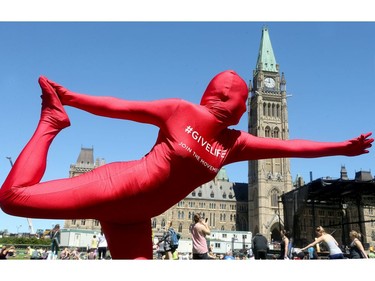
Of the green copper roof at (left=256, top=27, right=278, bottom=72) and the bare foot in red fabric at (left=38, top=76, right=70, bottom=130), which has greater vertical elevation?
the green copper roof at (left=256, top=27, right=278, bottom=72)

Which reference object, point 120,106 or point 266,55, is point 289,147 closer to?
point 120,106

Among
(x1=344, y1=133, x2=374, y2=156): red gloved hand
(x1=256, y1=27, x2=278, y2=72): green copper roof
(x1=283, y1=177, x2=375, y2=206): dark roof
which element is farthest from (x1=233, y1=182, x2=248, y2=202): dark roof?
(x1=344, y1=133, x2=374, y2=156): red gloved hand

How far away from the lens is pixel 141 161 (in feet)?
9.04

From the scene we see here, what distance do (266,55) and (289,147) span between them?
86.7m

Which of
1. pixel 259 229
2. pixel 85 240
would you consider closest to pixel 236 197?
pixel 259 229

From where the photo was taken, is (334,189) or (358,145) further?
(334,189)

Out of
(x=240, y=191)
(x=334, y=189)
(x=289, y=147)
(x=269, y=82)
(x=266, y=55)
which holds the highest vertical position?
(x=266, y=55)

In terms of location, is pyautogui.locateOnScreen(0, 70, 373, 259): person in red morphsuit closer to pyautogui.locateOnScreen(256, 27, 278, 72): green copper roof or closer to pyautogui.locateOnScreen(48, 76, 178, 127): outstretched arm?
pyautogui.locateOnScreen(48, 76, 178, 127): outstretched arm

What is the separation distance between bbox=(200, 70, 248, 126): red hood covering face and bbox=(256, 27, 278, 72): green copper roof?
274 feet

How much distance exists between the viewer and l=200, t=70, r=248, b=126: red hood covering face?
9.85 ft

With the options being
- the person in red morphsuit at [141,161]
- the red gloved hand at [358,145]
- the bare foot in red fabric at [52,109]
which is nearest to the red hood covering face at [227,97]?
the person in red morphsuit at [141,161]

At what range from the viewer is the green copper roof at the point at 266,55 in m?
84.5

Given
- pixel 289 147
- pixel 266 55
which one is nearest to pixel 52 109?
pixel 289 147
